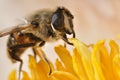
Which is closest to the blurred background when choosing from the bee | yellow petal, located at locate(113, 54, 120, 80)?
the bee

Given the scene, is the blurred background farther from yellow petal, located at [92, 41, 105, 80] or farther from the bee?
yellow petal, located at [92, 41, 105, 80]

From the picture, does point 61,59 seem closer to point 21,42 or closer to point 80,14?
point 21,42


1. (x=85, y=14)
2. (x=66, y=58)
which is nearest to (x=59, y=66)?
(x=66, y=58)

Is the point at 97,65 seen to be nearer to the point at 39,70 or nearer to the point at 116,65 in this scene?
the point at 116,65

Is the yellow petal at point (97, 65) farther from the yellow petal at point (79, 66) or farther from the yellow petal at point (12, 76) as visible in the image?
the yellow petal at point (12, 76)

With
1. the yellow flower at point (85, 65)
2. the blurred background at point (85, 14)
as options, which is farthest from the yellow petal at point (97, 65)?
the blurred background at point (85, 14)
